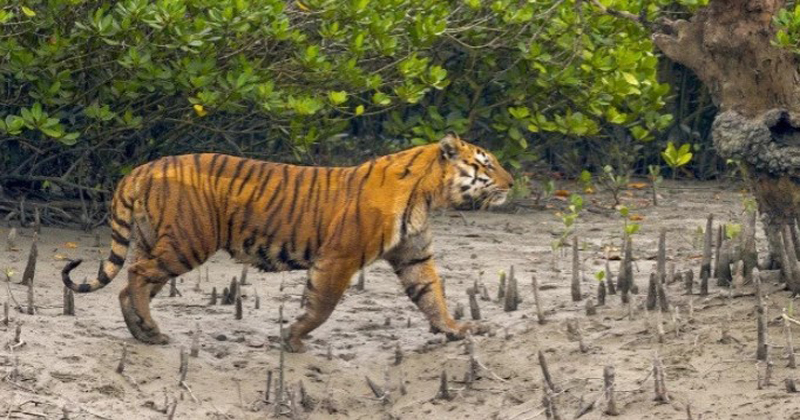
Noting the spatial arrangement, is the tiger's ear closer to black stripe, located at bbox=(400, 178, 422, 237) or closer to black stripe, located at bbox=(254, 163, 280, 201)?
black stripe, located at bbox=(400, 178, 422, 237)

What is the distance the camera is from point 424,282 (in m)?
8.05

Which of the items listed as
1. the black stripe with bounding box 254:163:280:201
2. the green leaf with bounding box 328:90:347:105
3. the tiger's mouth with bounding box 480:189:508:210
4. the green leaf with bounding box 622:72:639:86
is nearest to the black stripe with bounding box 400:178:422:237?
Result: the tiger's mouth with bounding box 480:189:508:210

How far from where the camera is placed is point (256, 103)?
9.77 metres

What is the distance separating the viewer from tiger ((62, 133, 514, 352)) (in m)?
7.76

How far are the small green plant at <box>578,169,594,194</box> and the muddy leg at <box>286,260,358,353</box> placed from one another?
4.32 metres

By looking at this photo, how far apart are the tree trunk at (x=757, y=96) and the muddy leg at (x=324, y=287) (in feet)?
6.73

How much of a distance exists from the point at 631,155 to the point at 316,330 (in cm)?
488

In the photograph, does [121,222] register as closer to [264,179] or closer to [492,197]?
[264,179]

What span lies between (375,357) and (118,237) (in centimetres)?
150

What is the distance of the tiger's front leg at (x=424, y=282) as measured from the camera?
8031mm

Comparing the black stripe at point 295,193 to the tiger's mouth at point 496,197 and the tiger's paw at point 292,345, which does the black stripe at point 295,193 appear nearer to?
the tiger's paw at point 292,345

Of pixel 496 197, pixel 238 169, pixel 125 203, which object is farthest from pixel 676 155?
pixel 125 203

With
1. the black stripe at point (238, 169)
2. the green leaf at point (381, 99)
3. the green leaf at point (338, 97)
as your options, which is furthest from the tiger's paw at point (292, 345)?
the green leaf at point (381, 99)

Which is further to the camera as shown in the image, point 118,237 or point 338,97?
point 338,97
